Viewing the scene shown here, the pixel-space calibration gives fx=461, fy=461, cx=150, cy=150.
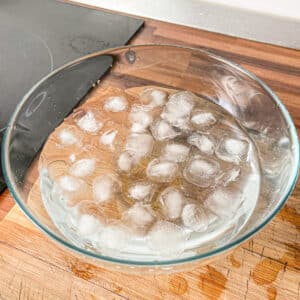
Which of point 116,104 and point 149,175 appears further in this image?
point 116,104

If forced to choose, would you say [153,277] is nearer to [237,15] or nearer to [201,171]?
[201,171]

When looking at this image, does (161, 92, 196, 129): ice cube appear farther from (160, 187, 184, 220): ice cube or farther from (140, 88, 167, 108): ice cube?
(160, 187, 184, 220): ice cube

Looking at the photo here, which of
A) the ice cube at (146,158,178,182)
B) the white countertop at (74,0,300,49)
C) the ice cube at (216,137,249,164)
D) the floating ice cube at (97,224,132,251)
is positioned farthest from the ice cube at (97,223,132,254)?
the white countertop at (74,0,300,49)

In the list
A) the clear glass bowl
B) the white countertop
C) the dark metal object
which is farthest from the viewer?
the white countertop

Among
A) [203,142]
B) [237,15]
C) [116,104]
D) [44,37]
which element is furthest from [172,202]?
[237,15]

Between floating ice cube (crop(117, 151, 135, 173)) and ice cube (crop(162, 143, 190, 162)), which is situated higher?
ice cube (crop(162, 143, 190, 162))

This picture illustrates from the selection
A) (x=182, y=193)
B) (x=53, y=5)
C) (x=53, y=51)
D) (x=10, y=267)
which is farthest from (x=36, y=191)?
(x=53, y=5)

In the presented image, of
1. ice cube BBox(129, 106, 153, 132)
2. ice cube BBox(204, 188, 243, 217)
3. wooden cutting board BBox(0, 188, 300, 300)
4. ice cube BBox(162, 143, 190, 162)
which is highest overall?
ice cube BBox(204, 188, 243, 217)
